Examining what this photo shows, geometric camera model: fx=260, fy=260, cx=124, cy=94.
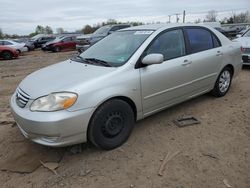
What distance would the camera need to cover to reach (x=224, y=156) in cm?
321

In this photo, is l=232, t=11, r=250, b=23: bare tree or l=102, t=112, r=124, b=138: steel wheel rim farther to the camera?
l=232, t=11, r=250, b=23: bare tree

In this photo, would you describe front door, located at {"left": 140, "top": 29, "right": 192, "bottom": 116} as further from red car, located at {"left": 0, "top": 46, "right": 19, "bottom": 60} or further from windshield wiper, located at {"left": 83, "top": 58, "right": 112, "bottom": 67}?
red car, located at {"left": 0, "top": 46, "right": 19, "bottom": 60}

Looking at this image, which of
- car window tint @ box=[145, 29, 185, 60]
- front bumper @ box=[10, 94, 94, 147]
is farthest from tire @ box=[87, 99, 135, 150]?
car window tint @ box=[145, 29, 185, 60]

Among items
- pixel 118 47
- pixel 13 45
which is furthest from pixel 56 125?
pixel 13 45

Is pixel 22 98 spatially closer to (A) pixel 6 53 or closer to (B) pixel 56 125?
(B) pixel 56 125

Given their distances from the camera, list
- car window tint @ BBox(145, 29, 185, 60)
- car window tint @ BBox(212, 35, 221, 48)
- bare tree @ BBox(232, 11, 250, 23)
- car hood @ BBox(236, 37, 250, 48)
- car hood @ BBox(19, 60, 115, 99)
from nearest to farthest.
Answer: car hood @ BBox(19, 60, 115, 99) < car window tint @ BBox(145, 29, 185, 60) < car window tint @ BBox(212, 35, 221, 48) < car hood @ BBox(236, 37, 250, 48) < bare tree @ BBox(232, 11, 250, 23)

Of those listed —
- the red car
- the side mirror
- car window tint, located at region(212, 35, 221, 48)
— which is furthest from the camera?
the red car

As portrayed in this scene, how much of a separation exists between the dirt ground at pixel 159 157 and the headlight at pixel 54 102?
2.48 feet

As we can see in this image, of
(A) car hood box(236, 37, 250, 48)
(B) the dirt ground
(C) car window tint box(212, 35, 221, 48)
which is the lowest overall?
(B) the dirt ground

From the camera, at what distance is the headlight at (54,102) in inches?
117

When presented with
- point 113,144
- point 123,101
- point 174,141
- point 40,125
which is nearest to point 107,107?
point 123,101

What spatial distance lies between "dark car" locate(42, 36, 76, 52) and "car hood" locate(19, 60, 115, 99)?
746 inches

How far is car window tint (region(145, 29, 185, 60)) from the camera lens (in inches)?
154

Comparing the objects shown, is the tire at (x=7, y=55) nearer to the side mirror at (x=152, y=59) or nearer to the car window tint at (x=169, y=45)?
the car window tint at (x=169, y=45)
